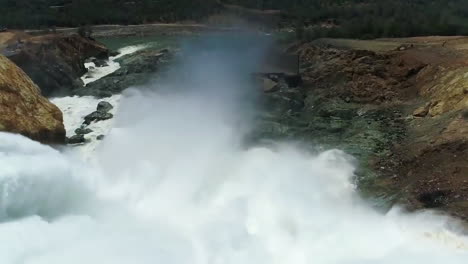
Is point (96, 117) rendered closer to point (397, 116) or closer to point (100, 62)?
point (397, 116)

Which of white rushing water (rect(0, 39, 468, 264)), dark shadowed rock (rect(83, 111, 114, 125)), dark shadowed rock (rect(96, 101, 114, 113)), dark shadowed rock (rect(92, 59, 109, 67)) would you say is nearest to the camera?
white rushing water (rect(0, 39, 468, 264))

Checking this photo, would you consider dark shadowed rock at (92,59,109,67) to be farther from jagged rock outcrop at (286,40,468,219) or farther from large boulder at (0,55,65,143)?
large boulder at (0,55,65,143)

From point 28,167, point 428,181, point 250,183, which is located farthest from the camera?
point 250,183

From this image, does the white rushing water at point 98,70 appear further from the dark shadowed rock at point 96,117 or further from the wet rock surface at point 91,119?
the dark shadowed rock at point 96,117

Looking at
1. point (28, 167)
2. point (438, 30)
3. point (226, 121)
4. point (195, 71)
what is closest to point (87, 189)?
point (28, 167)

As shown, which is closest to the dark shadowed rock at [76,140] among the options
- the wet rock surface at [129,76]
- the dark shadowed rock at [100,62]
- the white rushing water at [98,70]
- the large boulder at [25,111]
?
the large boulder at [25,111]

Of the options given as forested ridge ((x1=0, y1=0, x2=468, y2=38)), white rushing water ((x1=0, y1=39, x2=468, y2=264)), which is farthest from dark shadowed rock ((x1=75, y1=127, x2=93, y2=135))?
forested ridge ((x1=0, y1=0, x2=468, y2=38))

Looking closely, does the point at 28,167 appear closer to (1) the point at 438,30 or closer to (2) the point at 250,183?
(2) the point at 250,183
